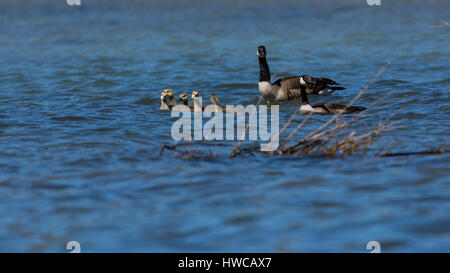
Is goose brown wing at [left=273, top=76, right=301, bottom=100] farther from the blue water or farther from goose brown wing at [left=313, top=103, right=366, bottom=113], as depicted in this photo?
goose brown wing at [left=313, top=103, right=366, bottom=113]

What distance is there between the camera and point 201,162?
30.5ft

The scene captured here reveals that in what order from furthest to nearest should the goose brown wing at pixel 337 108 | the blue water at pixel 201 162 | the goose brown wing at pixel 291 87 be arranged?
the goose brown wing at pixel 291 87
the goose brown wing at pixel 337 108
the blue water at pixel 201 162

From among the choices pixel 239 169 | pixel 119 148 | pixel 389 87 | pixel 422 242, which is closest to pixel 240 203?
pixel 239 169

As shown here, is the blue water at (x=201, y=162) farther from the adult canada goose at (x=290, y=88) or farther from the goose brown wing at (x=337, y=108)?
the goose brown wing at (x=337, y=108)

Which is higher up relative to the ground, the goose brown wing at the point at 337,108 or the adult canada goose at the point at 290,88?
the adult canada goose at the point at 290,88

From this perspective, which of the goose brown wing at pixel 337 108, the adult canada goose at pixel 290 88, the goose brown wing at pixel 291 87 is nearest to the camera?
the goose brown wing at pixel 337 108

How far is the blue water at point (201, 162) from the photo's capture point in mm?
6549

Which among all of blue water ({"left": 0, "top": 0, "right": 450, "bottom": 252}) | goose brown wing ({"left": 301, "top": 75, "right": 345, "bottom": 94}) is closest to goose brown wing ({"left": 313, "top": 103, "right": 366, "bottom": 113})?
blue water ({"left": 0, "top": 0, "right": 450, "bottom": 252})

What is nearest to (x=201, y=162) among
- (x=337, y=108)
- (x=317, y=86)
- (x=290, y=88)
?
(x=337, y=108)

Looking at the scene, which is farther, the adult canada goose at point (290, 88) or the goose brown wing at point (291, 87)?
the goose brown wing at point (291, 87)

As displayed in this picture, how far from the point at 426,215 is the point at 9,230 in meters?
4.06

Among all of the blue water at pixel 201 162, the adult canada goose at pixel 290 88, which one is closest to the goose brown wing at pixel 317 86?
the adult canada goose at pixel 290 88

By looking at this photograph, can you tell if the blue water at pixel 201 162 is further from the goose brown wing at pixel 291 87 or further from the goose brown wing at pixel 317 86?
the goose brown wing at pixel 291 87

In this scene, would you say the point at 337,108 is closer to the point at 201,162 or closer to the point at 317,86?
the point at 317,86
